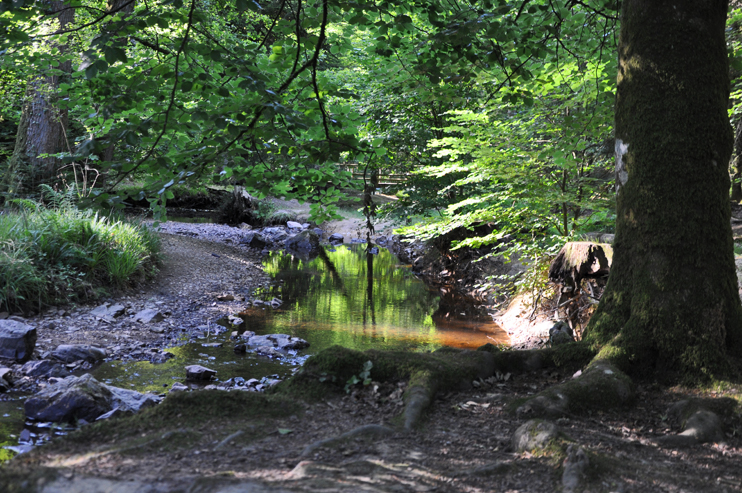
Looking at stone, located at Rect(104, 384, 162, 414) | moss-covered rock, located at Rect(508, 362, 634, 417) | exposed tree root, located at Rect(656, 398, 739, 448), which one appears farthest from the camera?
stone, located at Rect(104, 384, 162, 414)

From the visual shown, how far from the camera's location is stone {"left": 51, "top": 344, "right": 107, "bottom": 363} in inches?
231

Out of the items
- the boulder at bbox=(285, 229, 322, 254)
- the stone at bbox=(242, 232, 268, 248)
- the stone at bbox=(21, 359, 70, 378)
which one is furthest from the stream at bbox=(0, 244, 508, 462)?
the boulder at bbox=(285, 229, 322, 254)

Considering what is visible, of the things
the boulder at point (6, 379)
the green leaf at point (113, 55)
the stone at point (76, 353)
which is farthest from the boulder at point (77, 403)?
the green leaf at point (113, 55)

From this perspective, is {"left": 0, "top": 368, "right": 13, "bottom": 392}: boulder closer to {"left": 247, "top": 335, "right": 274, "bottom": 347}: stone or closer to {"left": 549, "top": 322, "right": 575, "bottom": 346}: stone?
{"left": 247, "top": 335, "right": 274, "bottom": 347}: stone

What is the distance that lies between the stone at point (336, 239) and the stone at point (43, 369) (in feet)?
49.7

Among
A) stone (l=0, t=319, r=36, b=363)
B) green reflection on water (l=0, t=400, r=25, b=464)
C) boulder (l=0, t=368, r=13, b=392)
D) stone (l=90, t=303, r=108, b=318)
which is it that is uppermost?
stone (l=90, t=303, r=108, b=318)

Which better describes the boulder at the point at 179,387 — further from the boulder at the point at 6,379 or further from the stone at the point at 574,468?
the stone at the point at 574,468

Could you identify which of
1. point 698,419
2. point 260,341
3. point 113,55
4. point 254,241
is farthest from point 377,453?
point 254,241

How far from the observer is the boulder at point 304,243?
60.2 ft

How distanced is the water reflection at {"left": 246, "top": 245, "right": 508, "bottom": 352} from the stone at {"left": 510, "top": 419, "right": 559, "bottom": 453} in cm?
473

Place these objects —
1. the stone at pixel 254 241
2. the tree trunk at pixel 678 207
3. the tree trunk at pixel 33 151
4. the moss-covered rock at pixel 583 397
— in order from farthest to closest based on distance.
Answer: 1. the stone at pixel 254 241
2. the tree trunk at pixel 33 151
3. the tree trunk at pixel 678 207
4. the moss-covered rock at pixel 583 397

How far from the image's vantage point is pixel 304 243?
1881cm

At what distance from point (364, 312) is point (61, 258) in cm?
523

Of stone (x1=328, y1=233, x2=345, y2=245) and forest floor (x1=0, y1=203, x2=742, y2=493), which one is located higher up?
stone (x1=328, y1=233, x2=345, y2=245)
